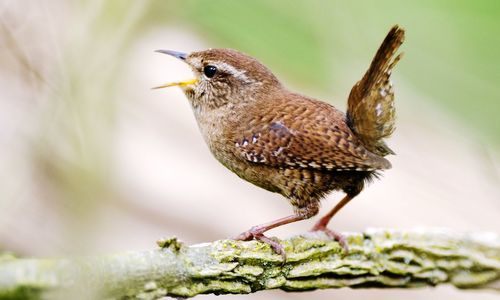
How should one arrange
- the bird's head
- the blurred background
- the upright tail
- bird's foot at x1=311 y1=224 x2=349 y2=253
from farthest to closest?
1. the bird's head
2. bird's foot at x1=311 y1=224 x2=349 y2=253
3. the upright tail
4. the blurred background

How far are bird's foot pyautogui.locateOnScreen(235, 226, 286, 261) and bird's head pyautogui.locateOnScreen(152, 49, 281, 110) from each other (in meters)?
0.67

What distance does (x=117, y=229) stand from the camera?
16.0 ft

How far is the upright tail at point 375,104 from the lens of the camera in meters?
2.73

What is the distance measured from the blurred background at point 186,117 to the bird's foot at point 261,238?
21.6 inches

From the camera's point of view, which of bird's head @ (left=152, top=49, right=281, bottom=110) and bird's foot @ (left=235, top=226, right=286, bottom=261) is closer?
bird's foot @ (left=235, top=226, right=286, bottom=261)

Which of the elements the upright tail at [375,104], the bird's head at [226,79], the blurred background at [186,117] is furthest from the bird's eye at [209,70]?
the upright tail at [375,104]

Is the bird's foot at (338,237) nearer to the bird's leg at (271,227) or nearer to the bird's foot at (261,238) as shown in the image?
the bird's leg at (271,227)

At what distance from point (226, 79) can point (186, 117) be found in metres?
2.34

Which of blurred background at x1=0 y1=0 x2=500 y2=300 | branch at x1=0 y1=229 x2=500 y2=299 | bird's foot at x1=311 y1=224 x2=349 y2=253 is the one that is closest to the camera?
blurred background at x1=0 y1=0 x2=500 y2=300

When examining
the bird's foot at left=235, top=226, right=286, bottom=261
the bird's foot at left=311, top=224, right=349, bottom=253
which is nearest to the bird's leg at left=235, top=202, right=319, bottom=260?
the bird's foot at left=235, top=226, right=286, bottom=261

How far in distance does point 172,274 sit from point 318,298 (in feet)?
9.30

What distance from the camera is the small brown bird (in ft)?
9.29

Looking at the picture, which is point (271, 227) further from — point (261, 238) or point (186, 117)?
point (186, 117)

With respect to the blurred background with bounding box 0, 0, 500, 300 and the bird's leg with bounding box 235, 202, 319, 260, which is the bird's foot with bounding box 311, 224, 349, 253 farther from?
the blurred background with bounding box 0, 0, 500, 300
